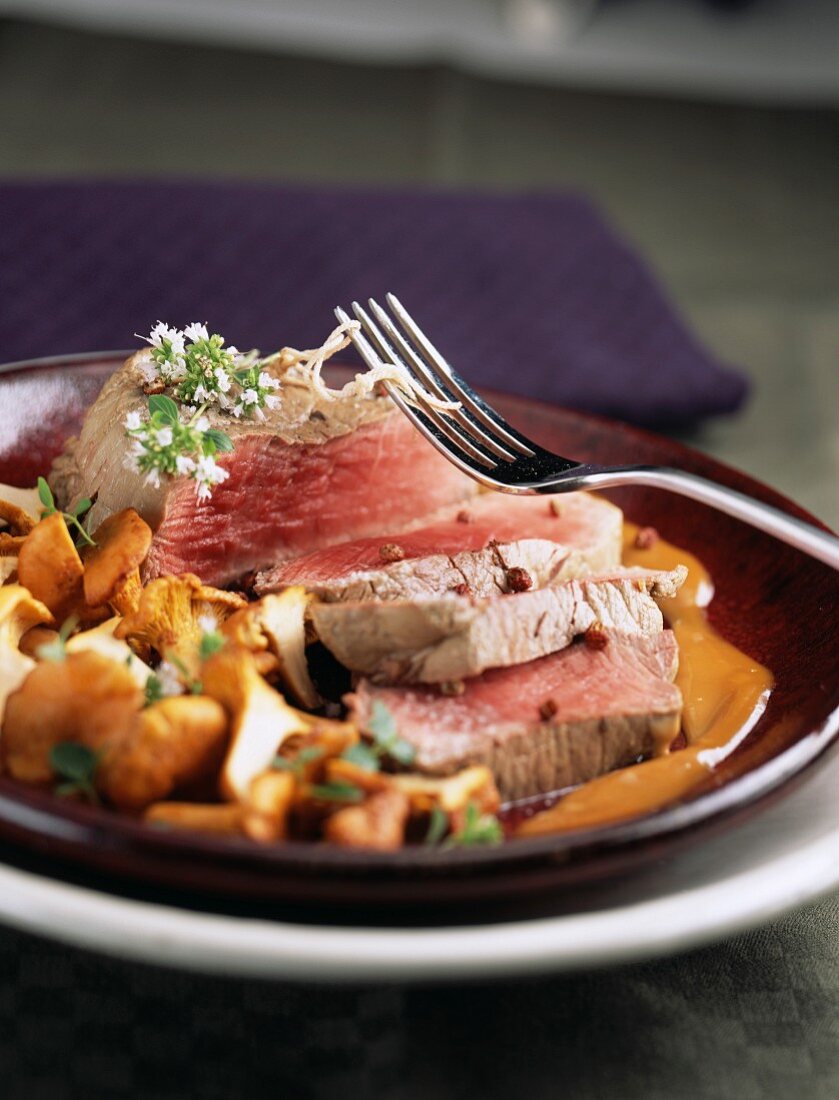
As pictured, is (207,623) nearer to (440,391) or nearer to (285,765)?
(285,765)

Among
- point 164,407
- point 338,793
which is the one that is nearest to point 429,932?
point 338,793

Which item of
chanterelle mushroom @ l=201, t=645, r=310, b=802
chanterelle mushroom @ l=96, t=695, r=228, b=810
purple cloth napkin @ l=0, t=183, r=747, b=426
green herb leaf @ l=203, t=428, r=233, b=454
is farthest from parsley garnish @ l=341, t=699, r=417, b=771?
purple cloth napkin @ l=0, t=183, r=747, b=426

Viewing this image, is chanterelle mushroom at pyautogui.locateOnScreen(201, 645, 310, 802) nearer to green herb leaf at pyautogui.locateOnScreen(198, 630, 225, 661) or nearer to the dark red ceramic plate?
green herb leaf at pyautogui.locateOnScreen(198, 630, 225, 661)

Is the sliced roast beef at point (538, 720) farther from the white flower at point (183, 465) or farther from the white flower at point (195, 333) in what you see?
the white flower at point (195, 333)

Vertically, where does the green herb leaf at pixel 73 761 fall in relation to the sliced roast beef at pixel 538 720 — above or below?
below

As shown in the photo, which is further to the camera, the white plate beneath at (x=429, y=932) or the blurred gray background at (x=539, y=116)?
the blurred gray background at (x=539, y=116)

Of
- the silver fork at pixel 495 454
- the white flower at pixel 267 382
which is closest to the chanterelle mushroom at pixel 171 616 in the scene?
the white flower at pixel 267 382

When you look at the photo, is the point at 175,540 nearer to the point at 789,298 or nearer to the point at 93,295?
the point at 93,295
